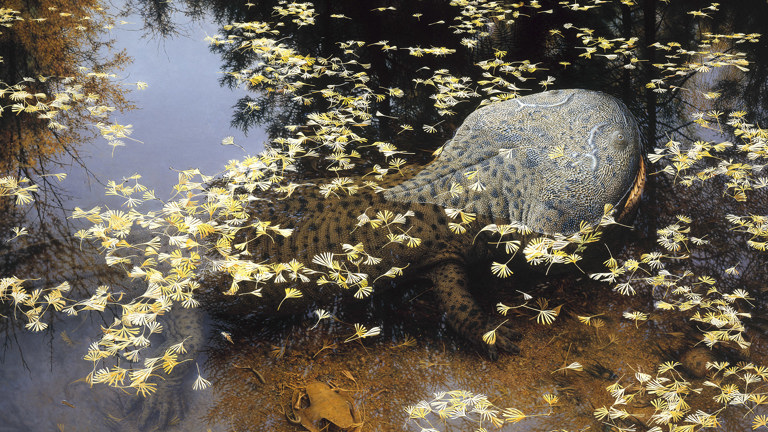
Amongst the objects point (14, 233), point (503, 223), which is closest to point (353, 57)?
point (503, 223)

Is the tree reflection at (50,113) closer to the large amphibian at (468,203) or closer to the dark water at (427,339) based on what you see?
the dark water at (427,339)

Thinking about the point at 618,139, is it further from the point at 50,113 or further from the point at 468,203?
the point at 50,113

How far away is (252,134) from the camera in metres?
5.02

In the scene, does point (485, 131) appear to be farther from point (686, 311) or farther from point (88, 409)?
point (88, 409)

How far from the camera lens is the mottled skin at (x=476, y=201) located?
3.64m

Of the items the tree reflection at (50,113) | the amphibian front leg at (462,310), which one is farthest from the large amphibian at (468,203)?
the tree reflection at (50,113)

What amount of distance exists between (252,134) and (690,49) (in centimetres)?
550

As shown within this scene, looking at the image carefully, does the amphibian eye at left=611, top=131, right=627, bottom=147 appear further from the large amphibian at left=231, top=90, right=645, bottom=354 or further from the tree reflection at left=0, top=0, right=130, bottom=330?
the tree reflection at left=0, top=0, right=130, bottom=330

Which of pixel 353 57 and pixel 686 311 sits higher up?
→ pixel 353 57

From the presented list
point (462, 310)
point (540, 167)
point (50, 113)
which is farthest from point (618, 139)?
point (50, 113)

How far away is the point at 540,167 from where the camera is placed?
4.19m

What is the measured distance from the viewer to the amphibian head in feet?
13.3

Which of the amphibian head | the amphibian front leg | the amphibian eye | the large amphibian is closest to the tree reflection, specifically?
the large amphibian

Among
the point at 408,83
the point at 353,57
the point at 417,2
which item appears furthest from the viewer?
the point at 417,2
